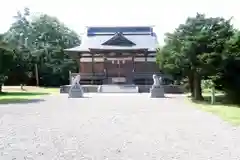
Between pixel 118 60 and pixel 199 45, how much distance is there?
79.5 feet

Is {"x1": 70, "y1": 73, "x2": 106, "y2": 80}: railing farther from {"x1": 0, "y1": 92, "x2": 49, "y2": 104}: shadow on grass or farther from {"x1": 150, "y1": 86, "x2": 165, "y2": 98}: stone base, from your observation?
{"x1": 150, "y1": 86, "x2": 165, "y2": 98}: stone base

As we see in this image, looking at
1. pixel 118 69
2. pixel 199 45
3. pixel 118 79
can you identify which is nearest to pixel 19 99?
pixel 199 45

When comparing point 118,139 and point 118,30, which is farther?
point 118,30

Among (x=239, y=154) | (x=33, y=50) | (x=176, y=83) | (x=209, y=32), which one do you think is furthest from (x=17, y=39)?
(x=239, y=154)

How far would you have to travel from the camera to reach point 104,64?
45.4 meters

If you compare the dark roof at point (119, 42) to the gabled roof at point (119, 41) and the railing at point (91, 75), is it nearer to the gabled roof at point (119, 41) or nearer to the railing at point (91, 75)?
the gabled roof at point (119, 41)

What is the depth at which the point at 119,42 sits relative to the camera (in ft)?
152

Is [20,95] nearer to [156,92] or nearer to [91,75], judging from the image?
[156,92]

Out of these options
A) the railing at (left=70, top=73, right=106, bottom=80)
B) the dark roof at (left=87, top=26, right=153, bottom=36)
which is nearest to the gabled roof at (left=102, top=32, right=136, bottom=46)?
the railing at (left=70, top=73, right=106, bottom=80)

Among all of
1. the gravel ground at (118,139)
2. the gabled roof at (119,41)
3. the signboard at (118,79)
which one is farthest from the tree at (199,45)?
the gabled roof at (119,41)

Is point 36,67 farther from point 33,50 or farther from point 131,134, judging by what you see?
point 131,134

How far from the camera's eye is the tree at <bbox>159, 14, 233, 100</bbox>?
20891 millimetres

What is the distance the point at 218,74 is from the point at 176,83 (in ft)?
59.7

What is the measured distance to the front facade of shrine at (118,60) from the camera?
43031 millimetres
